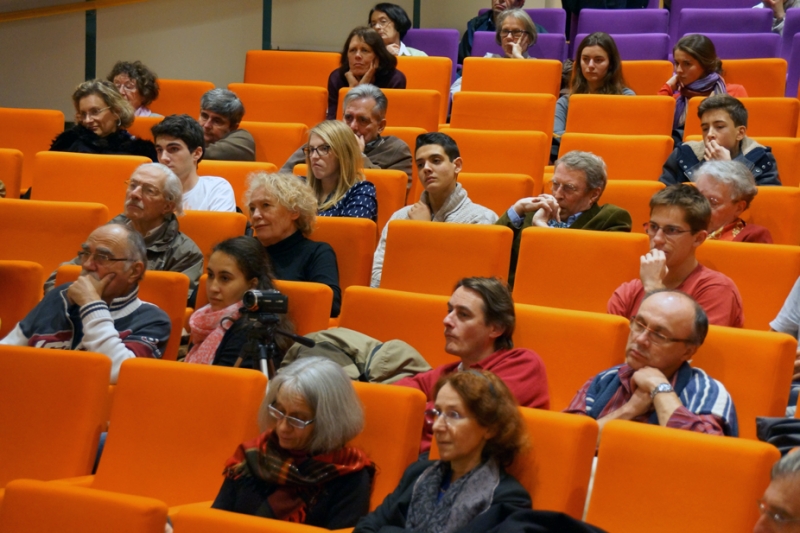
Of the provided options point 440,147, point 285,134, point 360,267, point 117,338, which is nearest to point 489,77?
point 285,134

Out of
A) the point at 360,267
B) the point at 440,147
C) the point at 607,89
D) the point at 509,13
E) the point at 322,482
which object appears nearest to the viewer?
the point at 322,482

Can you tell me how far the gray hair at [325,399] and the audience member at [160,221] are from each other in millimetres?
905

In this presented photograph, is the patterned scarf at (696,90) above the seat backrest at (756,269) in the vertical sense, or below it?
above

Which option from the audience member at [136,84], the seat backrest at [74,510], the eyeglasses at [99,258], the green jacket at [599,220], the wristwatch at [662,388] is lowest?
the seat backrest at [74,510]

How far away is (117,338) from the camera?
2.29 m

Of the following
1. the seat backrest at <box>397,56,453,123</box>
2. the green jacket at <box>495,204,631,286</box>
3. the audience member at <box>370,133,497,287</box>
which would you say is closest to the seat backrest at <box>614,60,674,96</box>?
the seat backrest at <box>397,56,453,123</box>

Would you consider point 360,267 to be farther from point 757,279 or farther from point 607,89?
point 607,89

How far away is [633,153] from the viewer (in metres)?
3.34

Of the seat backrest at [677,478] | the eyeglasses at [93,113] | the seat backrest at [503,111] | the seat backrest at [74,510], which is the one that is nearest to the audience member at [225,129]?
the eyeglasses at [93,113]

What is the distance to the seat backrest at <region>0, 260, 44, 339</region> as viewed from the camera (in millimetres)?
2537

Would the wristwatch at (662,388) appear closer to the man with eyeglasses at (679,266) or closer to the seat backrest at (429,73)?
the man with eyeglasses at (679,266)

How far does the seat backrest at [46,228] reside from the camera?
2.83 metres

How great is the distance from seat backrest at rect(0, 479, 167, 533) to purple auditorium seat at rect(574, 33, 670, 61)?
3.54 metres

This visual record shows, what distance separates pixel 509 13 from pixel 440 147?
1.71m
